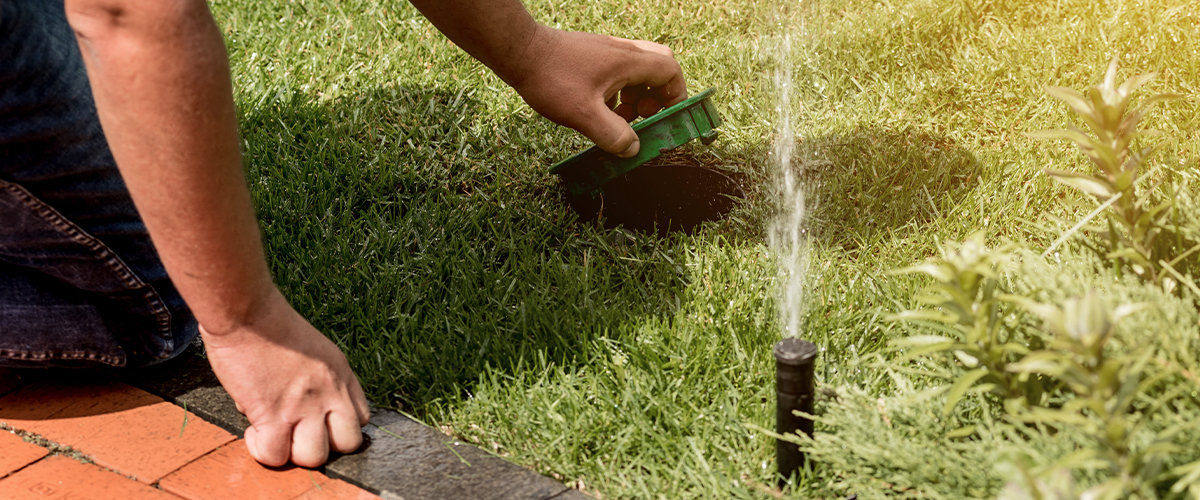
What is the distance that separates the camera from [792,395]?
1620mm

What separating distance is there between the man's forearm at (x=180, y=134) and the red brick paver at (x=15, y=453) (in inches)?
19.9

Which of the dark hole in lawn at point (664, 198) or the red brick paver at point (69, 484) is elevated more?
the dark hole in lawn at point (664, 198)

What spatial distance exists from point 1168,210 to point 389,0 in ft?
9.69

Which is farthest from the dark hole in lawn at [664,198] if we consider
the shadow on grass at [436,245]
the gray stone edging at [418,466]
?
the gray stone edging at [418,466]

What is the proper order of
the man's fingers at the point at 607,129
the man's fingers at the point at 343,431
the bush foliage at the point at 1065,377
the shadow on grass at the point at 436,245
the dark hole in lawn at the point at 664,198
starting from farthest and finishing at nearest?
the dark hole in lawn at the point at 664,198
the man's fingers at the point at 607,129
the shadow on grass at the point at 436,245
the man's fingers at the point at 343,431
the bush foliage at the point at 1065,377

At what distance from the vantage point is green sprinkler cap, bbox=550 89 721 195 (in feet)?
8.18

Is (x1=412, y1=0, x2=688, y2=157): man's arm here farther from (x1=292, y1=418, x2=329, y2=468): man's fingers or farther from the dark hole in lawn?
(x1=292, y1=418, x2=329, y2=468): man's fingers

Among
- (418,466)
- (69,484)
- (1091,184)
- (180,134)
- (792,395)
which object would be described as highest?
(1091,184)

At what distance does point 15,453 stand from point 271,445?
1.82 ft

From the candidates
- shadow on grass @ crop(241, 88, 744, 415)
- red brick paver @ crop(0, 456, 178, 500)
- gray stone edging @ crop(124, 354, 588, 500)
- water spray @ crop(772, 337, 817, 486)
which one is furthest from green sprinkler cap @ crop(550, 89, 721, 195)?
red brick paver @ crop(0, 456, 178, 500)

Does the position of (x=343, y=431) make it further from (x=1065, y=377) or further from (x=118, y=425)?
(x=1065, y=377)

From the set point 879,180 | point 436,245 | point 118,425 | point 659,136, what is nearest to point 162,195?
point 118,425

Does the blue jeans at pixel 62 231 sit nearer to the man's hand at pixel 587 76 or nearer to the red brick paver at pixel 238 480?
the red brick paver at pixel 238 480

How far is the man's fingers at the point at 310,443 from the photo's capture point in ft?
6.22
